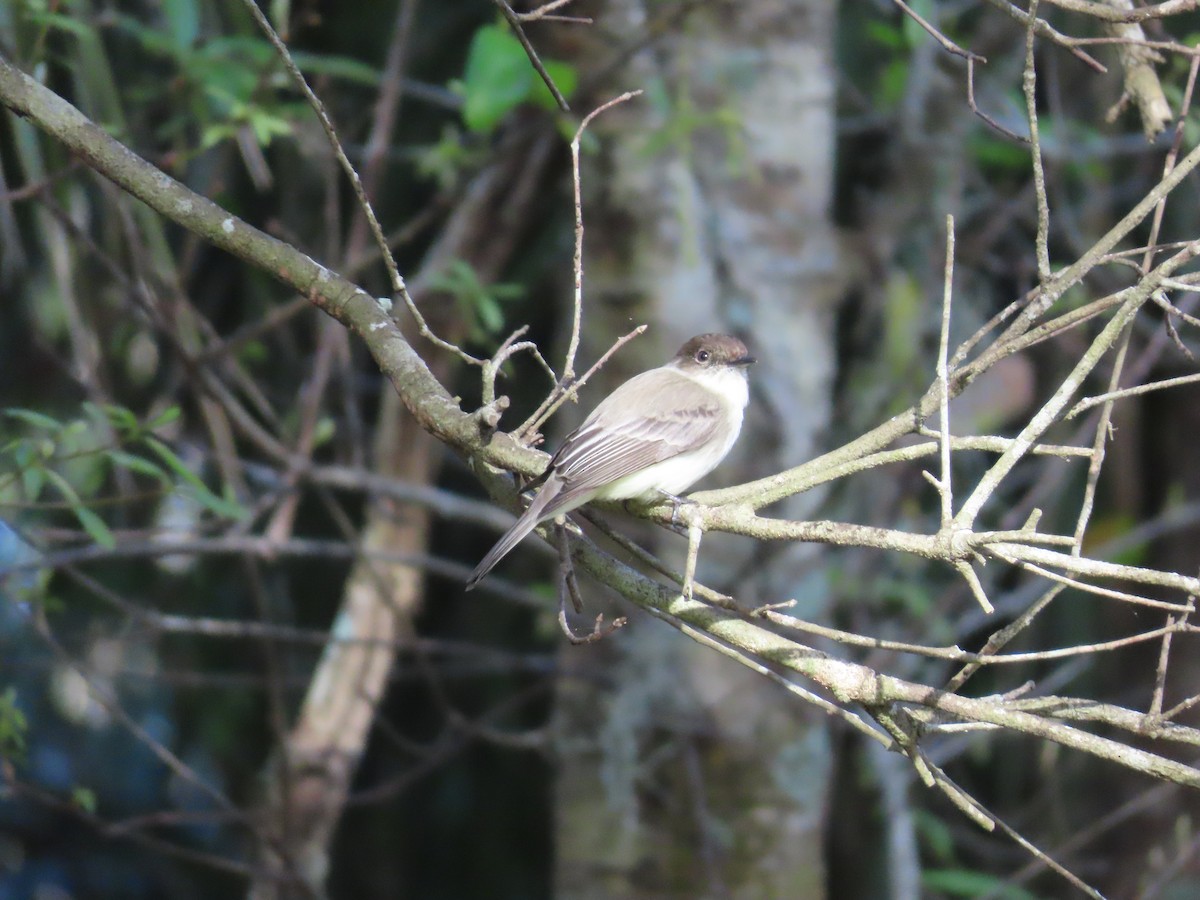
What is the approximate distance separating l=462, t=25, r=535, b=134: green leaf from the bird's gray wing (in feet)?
2.89

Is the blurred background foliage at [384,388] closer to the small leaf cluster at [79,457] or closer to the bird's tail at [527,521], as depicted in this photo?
the small leaf cluster at [79,457]

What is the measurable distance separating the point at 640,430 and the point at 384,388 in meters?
2.01

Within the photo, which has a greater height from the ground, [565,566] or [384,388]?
[384,388]

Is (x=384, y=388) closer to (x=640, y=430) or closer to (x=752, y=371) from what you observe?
(x=752, y=371)

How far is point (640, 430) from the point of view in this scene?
12.1 feet

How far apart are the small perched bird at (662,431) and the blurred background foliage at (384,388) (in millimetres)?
608

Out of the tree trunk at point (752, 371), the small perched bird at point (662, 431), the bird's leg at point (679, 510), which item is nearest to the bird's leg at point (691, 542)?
the bird's leg at point (679, 510)

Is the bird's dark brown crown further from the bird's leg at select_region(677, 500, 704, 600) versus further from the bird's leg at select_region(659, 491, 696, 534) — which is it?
the bird's leg at select_region(677, 500, 704, 600)

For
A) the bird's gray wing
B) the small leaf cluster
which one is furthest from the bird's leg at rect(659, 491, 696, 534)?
the small leaf cluster

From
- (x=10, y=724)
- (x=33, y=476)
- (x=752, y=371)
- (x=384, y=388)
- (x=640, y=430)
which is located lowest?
(x=10, y=724)

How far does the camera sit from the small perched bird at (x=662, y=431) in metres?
3.24

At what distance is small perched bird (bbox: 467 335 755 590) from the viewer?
10.6 ft

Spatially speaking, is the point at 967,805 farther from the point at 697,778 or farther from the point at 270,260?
the point at 697,778

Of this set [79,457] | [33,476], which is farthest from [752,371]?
[33,476]
